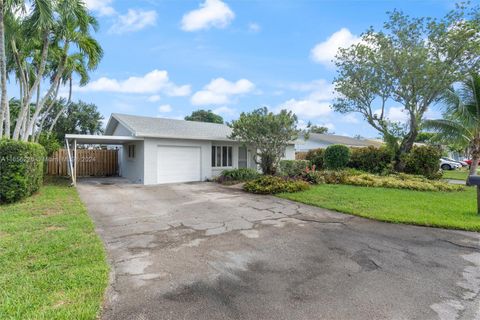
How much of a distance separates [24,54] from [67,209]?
907cm

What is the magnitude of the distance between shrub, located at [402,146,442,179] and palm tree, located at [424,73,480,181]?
936mm

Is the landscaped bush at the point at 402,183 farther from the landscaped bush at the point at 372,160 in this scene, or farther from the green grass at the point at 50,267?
the green grass at the point at 50,267

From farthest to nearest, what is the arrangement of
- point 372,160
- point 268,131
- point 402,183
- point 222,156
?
point 372,160, point 222,156, point 268,131, point 402,183

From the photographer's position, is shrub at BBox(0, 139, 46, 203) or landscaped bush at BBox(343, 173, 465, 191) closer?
shrub at BBox(0, 139, 46, 203)

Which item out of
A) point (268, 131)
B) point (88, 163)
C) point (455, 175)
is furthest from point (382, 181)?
point (88, 163)

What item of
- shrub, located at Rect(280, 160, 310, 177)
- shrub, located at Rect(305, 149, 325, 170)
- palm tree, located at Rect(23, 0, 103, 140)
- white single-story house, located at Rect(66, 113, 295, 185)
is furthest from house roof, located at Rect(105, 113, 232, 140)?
shrub, located at Rect(305, 149, 325, 170)

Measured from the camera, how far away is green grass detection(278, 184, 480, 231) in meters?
6.48

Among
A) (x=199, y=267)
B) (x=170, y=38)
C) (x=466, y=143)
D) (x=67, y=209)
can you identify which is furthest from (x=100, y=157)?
(x=466, y=143)

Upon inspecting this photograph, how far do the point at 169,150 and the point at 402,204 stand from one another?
10675 mm

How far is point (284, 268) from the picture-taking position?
391cm

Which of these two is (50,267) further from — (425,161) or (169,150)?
(425,161)

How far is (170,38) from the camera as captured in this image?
11773 mm

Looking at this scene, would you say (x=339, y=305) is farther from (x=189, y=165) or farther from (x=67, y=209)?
(x=189, y=165)

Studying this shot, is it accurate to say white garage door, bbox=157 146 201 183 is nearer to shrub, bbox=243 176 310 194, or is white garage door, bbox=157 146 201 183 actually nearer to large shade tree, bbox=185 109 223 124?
shrub, bbox=243 176 310 194
